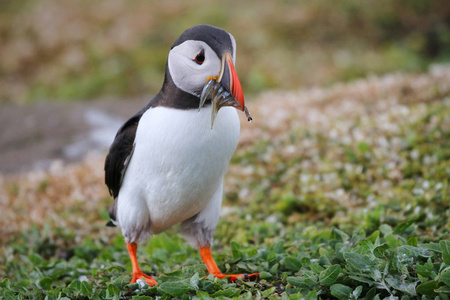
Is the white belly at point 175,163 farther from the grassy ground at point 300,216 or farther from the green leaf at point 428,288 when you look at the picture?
the green leaf at point 428,288

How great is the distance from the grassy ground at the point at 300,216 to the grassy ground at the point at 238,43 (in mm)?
4048

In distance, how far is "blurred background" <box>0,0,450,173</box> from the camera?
12.4 meters

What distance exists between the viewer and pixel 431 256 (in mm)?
3307

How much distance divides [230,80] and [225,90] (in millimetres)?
90

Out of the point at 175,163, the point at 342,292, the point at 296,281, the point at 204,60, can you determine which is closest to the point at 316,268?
the point at 296,281

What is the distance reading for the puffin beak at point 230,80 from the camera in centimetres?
305

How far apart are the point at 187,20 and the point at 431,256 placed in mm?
12506

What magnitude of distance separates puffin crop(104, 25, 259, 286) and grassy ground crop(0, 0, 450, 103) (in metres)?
8.72

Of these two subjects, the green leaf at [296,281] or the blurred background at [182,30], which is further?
the blurred background at [182,30]

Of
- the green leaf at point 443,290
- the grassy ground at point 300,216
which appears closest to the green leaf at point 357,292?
the grassy ground at point 300,216

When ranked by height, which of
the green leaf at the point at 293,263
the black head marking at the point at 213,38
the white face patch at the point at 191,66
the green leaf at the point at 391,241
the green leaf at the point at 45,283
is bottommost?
the green leaf at the point at 45,283

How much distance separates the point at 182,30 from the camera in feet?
46.3

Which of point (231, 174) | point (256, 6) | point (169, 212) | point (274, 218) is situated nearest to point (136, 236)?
point (169, 212)

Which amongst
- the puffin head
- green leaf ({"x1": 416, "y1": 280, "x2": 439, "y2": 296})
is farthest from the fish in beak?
green leaf ({"x1": 416, "y1": 280, "x2": 439, "y2": 296})
